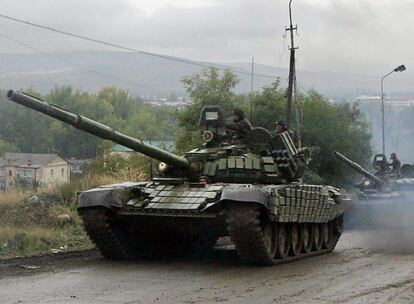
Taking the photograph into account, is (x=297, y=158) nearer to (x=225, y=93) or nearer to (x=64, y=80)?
(x=225, y=93)

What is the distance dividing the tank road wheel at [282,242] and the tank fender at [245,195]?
1.45m

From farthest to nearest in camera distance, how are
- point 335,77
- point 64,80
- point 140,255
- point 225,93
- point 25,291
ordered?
point 64,80 → point 335,77 → point 225,93 → point 140,255 → point 25,291

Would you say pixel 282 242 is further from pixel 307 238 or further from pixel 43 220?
pixel 43 220

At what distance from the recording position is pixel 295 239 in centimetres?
1558

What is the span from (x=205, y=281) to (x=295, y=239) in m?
3.80

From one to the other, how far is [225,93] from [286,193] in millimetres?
22631

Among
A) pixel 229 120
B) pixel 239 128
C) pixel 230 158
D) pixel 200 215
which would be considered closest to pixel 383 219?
pixel 239 128

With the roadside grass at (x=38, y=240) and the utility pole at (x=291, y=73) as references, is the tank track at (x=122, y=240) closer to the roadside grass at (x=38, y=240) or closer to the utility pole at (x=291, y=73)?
the roadside grass at (x=38, y=240)

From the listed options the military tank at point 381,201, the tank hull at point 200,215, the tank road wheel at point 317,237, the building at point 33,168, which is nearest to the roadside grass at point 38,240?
the tank hull at point 200,215

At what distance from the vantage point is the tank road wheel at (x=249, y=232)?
13.2 metres

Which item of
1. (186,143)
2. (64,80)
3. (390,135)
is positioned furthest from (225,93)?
(64,80)

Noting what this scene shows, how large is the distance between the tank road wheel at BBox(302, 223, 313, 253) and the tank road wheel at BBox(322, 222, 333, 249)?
2.14ft

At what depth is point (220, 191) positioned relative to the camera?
13875mm

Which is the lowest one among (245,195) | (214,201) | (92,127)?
(214,201)
